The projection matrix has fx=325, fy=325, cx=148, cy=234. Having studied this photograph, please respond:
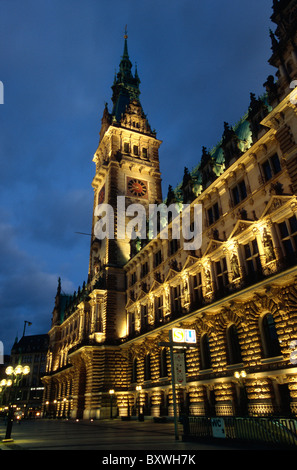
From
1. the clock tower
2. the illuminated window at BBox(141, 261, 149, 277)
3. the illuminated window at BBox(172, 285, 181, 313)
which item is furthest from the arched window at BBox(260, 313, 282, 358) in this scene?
the clock tower

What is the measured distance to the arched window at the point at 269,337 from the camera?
2031 cm

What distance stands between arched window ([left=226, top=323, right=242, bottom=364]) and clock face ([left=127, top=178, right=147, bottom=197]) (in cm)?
3361

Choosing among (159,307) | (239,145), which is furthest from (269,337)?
(159,307)

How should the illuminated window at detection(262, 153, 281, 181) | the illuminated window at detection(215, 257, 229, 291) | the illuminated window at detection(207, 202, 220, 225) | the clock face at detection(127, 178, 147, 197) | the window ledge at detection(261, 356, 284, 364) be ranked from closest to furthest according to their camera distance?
1. the window ledge at detection(261, 356, 284, 364)
2. the illuminated window at detection(262, 153, 281, 181)
3. the illuminated window at detection(215, 257, 229, 291)
4. the illuminated window at detection(207, 202, 220, 225)
5. the clock face at detection(127, 178, 147, 197)

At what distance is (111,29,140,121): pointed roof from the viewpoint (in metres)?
65.1

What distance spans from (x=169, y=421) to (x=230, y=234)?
58.2 ft

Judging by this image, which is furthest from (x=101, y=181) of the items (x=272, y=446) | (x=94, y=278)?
(x=272, y=446)

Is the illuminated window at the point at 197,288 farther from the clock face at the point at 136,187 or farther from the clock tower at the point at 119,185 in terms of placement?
the clock face at the point at 136,187

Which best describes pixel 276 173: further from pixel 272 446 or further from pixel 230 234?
pixel 272 446

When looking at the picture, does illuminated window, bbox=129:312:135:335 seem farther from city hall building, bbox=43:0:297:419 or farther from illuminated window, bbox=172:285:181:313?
illuminated window, bbox=172:285:181:313

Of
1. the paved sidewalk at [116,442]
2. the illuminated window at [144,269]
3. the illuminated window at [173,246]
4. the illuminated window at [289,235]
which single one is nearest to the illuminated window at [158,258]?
the illuminated window at [144,269]

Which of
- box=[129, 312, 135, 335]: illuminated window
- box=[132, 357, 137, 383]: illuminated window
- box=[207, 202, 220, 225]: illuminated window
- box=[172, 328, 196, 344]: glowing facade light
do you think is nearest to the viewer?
box=[172, 328, 196, 344]: glowing facade light

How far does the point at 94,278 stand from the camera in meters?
52.2

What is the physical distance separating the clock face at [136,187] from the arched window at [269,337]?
3617cm
